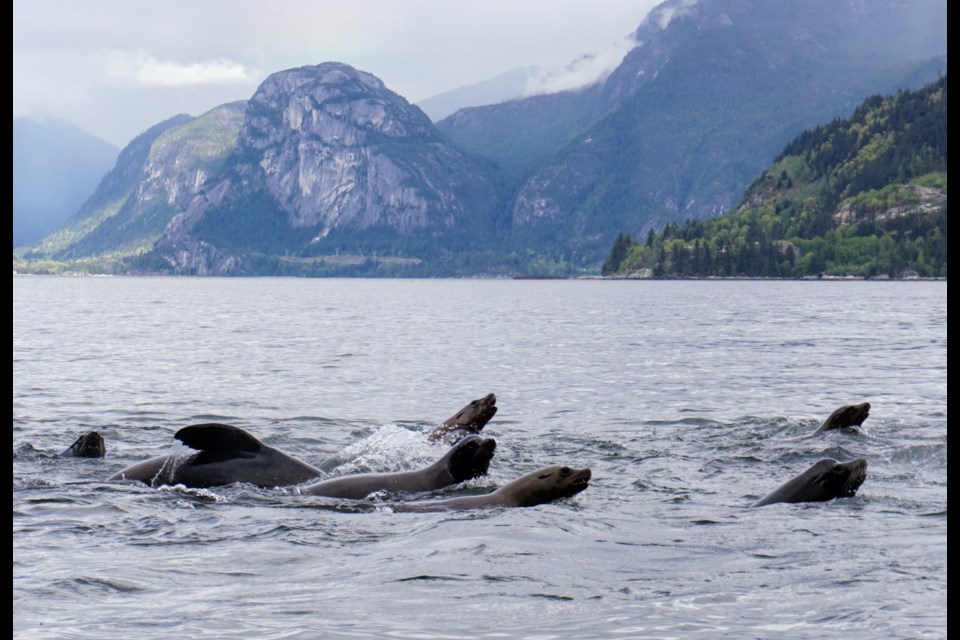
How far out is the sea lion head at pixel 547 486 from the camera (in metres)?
15.8

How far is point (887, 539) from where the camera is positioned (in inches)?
545

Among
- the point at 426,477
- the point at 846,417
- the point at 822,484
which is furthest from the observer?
the point at 846,417

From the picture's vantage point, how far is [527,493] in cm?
1580

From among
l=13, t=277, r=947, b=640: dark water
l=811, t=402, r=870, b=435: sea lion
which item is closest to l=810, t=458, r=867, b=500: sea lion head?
l=13, t=277, r=947, b=640: dark water

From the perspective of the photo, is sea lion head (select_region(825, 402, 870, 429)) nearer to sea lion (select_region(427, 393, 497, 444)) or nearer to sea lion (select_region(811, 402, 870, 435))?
sea lion (select_region(811, 402, 870, 435))

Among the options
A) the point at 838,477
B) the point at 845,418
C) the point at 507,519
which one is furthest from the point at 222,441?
the point at 845,418

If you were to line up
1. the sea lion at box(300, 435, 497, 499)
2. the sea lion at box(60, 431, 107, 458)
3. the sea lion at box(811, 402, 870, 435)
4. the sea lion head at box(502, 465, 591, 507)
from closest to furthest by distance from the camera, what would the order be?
the sea lion head at box(502, 465, 591, 507)
the sea lion at box(300, 435, 497, 499)
the sea lion at box(60, 431, 107, 458)
the sea lion at box(811, 402, 870, 435)

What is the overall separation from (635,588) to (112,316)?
86831 mm

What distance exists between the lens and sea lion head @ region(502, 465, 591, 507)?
15.8m

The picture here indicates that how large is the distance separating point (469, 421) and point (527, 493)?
6013 mm

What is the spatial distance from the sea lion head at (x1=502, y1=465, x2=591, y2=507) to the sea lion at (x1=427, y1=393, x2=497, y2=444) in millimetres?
5457

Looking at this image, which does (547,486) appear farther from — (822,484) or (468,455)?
(822,484)

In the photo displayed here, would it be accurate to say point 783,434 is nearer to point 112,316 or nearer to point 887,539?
point 887,539

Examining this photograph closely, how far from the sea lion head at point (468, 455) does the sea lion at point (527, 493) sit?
0.98m
